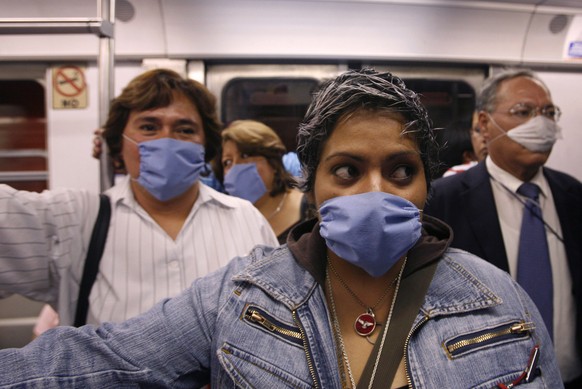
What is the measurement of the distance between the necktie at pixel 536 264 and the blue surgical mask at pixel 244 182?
1528 millimetres

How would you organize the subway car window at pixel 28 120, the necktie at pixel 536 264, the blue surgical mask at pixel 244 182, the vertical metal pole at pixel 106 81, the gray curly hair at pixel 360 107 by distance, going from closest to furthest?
the gray curly hair at pixel 360 107, the vertical metal pole at pixel 106 81, the necktie at pixel 536 264, the blue surgical mask at pixel 244 182, the subway car window at pixel 28 120

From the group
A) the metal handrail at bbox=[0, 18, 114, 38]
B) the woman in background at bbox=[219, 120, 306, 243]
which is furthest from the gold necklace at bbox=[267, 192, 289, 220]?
the metal handrail at bbox=[0, 18, 114, 38]

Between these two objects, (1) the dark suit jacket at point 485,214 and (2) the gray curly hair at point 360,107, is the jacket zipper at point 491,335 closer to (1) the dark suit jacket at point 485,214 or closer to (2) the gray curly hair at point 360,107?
(2) the gray curly hair at point 360,107

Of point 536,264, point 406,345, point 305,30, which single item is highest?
point 305,30

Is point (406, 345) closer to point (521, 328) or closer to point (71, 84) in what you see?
point (521, 328)

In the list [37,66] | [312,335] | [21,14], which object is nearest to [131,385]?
[312,335]

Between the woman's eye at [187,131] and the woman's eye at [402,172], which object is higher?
the woman's eye at [187,131]

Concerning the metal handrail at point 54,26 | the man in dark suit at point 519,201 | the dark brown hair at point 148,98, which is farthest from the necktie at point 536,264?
the metal handrail at point 54,26

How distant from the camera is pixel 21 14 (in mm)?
1406

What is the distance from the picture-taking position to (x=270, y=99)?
370 centimetres

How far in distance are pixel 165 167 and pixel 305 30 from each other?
2146 mm

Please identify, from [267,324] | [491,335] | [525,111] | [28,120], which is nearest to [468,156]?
[525,111]

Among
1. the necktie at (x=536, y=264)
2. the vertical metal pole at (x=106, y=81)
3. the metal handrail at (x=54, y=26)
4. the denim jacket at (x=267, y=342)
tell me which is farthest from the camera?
the necktie at (x=536, y=264)

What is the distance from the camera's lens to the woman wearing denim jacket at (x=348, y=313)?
1043 millimetres
